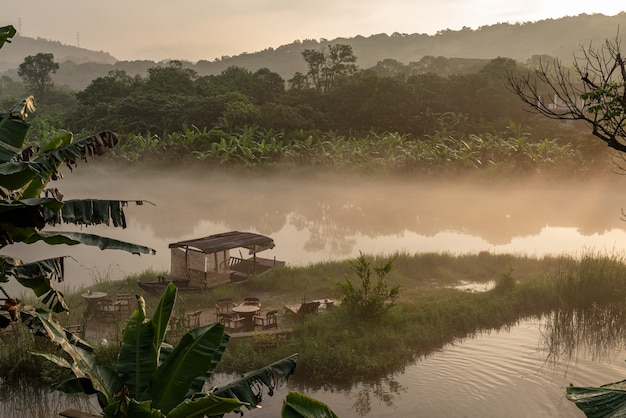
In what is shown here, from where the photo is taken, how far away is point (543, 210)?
3566 centimetres

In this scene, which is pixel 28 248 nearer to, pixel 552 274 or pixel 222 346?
pixel 552 274

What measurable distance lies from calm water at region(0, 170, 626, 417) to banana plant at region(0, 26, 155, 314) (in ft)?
16.4

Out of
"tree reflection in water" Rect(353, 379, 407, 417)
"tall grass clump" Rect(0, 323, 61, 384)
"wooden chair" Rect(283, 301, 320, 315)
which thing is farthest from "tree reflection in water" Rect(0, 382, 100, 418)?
"wooden chair" Rect(283, 301, 320, 315)

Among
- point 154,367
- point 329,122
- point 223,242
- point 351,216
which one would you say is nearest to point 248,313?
point 223,242

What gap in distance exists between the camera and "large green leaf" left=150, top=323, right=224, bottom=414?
648cm

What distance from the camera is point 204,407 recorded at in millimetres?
5793

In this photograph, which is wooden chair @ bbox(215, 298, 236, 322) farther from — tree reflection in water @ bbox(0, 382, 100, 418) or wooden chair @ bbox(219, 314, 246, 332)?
tree reflection in water @ bbox(0, 382, 100, 418)

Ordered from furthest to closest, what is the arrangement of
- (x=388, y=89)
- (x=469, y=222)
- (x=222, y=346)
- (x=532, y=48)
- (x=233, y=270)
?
(x=532, y=48) → (x=388, y=89) → (x=469, y=222) → (x=233, y=270) → (x=222, y=346)

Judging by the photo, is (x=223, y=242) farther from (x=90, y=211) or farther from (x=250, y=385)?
(x=250, y=385)

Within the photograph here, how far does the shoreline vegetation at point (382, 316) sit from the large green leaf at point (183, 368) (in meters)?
6.86

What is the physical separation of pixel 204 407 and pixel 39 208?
9.87 feet

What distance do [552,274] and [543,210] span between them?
16963 mm

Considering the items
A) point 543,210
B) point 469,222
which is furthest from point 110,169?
point 543,210

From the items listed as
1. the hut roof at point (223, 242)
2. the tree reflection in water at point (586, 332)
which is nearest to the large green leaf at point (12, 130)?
the hut roof at point (223, 242)
